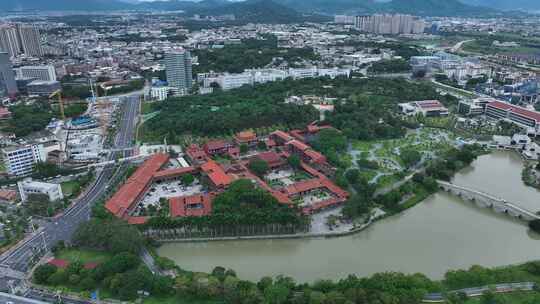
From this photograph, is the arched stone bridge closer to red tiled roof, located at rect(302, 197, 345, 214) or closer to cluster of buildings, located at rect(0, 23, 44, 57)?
red tiled roof, located at rect(302, 197, 345, 214)

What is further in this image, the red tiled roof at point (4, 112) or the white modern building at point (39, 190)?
the red tiled roof at point (4, 112)

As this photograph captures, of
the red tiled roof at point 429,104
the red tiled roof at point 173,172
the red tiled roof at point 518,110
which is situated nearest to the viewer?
the red tiled roof at point 173,172

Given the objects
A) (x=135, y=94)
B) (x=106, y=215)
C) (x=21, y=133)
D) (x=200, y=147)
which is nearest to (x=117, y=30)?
(x=135, y=94)

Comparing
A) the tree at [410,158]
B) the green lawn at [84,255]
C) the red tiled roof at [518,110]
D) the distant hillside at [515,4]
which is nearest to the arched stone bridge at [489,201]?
the tree at [410,158]

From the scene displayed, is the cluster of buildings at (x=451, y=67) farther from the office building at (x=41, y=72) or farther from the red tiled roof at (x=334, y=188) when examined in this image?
the office building at (x=41, y=72)

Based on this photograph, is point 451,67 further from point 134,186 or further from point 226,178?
point 134,186

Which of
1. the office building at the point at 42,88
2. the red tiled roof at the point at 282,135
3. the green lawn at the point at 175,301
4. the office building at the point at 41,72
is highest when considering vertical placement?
Result: the office building at the point at 41,72
